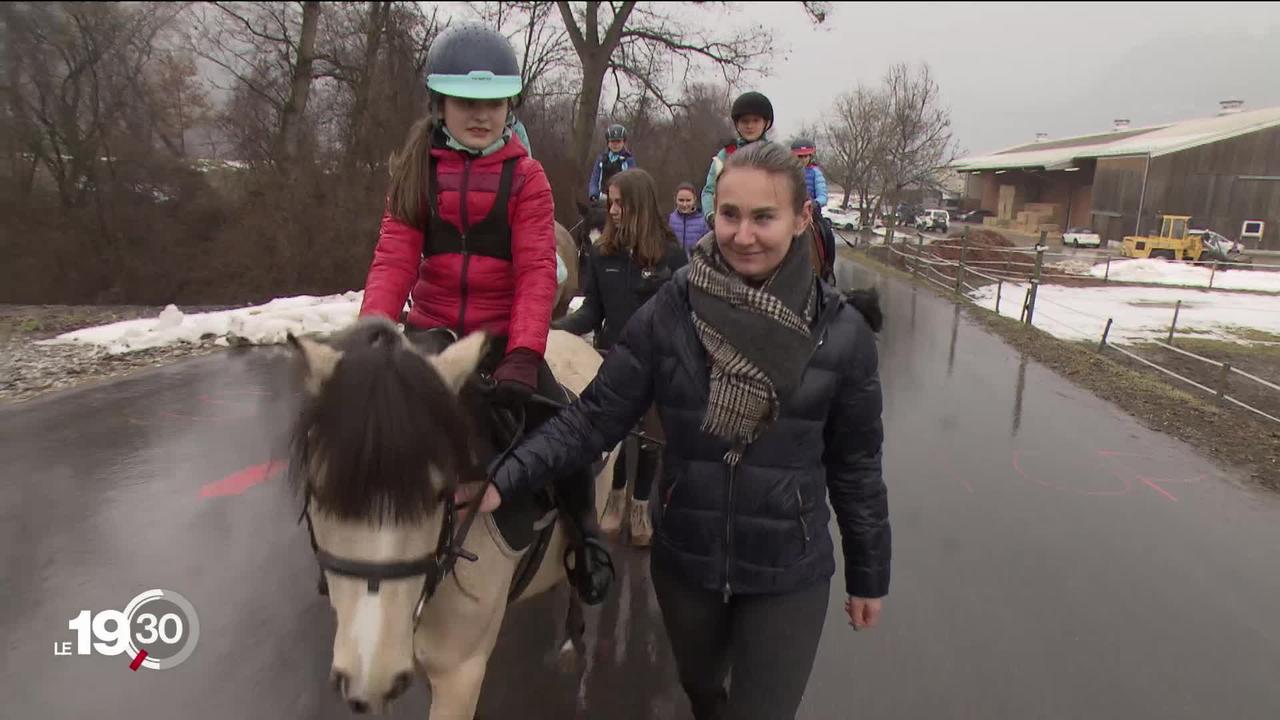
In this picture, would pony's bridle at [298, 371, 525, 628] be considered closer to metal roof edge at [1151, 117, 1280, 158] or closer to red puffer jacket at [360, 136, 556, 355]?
red puffer jacket at [360, 136, 556, 355]

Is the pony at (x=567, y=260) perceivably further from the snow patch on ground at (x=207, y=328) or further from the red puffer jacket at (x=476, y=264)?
the snow patch on ground at (x=207, y=328)

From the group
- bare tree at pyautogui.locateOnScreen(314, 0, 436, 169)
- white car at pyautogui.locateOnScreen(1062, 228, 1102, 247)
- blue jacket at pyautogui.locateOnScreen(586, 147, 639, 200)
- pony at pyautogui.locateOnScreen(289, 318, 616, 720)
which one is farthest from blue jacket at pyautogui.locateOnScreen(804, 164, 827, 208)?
white car at pyautogui.locateOnScreen(1062, 228, 1102, 247)

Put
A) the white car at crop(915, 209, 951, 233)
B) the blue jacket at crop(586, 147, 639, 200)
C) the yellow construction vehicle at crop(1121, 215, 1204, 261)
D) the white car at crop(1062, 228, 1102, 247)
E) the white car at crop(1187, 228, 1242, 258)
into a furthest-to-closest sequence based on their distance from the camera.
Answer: the white car at crop(915, 209, 951, 233) < the white car at crop(1062, 228, 1102, 247) < the white car at crop(1187, 228, 1242, 258) < the yellow construction vehicle at crop(1121, 215, 1204, 261) < the blue jacket at crop(586, 147, 639, 200)

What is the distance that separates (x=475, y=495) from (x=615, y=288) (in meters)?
2.73

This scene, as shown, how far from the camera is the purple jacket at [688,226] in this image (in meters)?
5.48

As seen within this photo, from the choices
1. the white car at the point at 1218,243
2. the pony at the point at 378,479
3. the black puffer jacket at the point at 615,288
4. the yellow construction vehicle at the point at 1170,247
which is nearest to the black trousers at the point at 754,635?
the pony at the point at 378,479

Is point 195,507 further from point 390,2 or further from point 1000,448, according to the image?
point 390,2

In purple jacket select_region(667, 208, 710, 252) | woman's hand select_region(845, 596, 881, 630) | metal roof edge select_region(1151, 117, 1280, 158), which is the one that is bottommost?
woman's hand select_region(845, 596, 881, 630)

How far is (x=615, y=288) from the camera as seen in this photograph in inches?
172

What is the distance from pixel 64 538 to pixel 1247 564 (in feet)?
24.8

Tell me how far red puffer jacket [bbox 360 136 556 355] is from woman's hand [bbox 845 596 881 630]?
125 centimetres

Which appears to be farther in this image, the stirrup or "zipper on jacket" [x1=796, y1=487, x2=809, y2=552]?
the stirrup

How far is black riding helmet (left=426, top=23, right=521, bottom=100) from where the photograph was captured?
205cm

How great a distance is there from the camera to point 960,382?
8.66 meters
